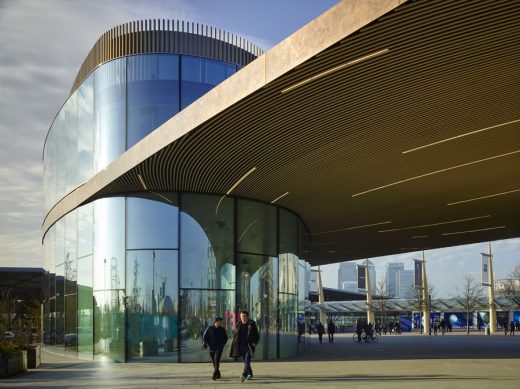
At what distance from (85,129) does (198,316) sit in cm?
846

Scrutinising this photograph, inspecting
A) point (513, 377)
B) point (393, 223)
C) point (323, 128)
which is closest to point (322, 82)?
point (323, 128)

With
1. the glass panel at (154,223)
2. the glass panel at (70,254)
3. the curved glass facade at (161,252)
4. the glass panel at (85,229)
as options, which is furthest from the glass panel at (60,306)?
the glass panel at (154,223)

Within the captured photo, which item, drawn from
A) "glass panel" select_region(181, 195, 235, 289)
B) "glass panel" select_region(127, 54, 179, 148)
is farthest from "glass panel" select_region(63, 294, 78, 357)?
"glass panel" select_region(127, 54, 179, 148)

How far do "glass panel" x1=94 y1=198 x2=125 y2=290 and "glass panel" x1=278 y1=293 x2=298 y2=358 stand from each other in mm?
5830

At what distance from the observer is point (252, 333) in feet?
56.2

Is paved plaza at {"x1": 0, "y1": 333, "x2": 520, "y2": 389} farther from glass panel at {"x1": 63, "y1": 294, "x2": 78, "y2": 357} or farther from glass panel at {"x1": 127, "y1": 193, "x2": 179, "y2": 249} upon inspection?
glass panel at {"x1": 127, "y1": 193, "x2": 179, "y2": 249}

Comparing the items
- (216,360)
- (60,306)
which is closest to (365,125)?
(216,360)

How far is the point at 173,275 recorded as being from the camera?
75.6 ft

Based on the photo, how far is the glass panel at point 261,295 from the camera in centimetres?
2412

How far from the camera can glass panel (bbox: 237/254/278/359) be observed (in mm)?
24125

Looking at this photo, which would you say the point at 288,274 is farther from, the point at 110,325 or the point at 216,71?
the point at 216,71

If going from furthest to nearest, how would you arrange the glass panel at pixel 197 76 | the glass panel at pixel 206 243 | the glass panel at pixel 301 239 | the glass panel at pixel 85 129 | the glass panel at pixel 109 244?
the glass panel at pixel 301 239 → the glass panel at pixel 85 129 → the glass panel at pixel 197 76 → the glass panel at pixel 109 244 → the glass panel at pixel 206 243

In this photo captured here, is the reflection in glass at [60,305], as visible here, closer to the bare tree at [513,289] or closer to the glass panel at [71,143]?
the glass panel at [71,143]

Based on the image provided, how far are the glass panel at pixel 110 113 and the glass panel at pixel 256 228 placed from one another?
15.0ft
